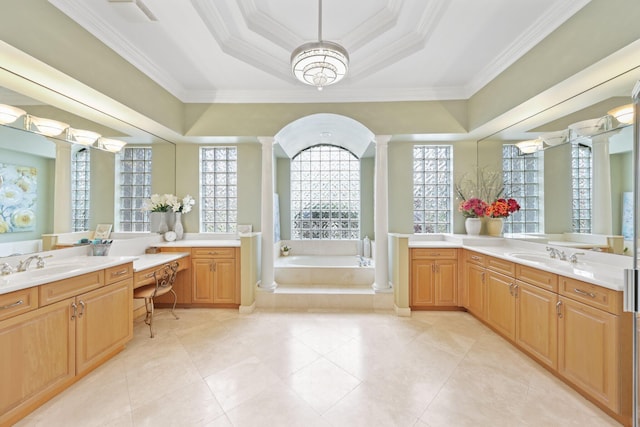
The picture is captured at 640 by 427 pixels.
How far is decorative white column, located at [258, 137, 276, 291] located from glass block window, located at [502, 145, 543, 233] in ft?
10.8

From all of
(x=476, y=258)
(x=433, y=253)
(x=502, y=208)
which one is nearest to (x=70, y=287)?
(x=433, y=253)

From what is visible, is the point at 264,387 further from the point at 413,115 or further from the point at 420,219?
the point at 413,115

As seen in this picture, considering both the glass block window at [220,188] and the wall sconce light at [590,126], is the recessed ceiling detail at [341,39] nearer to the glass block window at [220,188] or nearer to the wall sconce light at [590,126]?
the wall sconce light at [590,126]

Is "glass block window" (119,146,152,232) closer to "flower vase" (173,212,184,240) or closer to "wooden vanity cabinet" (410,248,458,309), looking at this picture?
"flower vase" (173,212,184,240)

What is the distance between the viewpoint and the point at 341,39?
2.71 m

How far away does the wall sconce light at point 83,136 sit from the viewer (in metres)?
2.65

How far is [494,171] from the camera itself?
3.64 m

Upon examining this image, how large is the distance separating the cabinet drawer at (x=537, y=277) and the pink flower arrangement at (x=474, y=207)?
1.26 metres

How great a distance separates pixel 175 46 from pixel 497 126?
13.2 feet

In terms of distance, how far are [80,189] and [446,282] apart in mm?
4571

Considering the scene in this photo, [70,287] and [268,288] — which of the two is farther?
[268,288]

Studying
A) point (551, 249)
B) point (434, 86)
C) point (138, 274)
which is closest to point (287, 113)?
point (434, 86)

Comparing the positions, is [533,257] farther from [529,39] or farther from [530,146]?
[529,39]

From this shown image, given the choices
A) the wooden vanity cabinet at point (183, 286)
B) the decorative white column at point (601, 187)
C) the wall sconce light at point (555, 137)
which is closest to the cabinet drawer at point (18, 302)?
the wooden vanity cabinet at point (183, 286)
